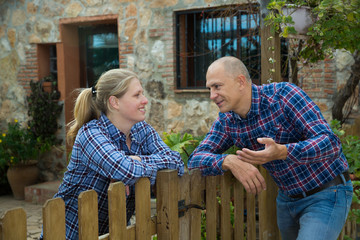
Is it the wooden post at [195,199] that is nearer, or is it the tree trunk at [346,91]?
the wooden post at [195,199]

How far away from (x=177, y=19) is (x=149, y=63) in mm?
870

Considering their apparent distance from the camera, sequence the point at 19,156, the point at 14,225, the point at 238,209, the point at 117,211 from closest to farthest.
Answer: the point at 14,225, the point at 117,211, the point at 238,209, the point at 19,156

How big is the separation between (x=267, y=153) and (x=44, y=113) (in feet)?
23.2

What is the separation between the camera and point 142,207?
2184 mm

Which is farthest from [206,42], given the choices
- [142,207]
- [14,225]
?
[14,225]

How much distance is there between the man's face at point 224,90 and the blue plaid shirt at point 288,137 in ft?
0.31

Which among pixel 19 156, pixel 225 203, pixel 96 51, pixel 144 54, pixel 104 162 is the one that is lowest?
pixel 19 156

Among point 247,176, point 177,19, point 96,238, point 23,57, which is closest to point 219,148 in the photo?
point 247,176

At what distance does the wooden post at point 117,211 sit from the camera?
6.59 ft

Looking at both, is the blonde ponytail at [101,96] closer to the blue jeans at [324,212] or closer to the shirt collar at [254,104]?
the shirt collar at [254,104]

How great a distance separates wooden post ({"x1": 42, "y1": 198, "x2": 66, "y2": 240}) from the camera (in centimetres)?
173

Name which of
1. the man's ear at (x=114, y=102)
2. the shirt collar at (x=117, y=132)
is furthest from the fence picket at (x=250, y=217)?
the man's ear at (x=114, y=102)

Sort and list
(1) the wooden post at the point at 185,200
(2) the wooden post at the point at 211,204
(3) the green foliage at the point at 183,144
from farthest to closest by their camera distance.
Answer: (3) the green foliage at the point at 183,144 < (2) the wooden post at the point at 211,204 < (1) the wooden post at the point at 185,200

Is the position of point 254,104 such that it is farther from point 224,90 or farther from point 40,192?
point 40,192
